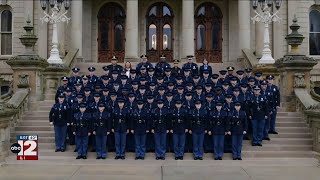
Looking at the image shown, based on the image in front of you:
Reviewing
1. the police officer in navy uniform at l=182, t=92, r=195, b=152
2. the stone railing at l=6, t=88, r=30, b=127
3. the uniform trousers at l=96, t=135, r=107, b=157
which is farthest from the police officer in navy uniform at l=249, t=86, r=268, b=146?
the stone railing at l=6, t=88, r=30, b=127

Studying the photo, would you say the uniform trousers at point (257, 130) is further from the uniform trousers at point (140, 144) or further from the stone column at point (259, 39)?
the stone column at point (259, 39)

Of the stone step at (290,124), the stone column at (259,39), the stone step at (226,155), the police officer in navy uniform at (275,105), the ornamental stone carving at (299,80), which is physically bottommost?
the stone step at (226,155)

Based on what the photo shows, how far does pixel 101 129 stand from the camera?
13.0m

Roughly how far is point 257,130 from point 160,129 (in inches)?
125

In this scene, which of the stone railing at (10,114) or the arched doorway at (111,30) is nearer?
the stone railing at (10,114)

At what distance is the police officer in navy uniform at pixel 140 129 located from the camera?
13.1 m

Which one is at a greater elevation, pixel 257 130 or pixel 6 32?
pixel 6 32

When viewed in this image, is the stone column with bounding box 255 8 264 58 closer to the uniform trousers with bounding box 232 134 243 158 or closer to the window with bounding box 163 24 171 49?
the window with bounding box 163 24 171 49

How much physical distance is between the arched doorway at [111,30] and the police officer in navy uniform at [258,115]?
1587 centimetres

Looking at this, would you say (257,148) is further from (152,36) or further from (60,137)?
(152,36)

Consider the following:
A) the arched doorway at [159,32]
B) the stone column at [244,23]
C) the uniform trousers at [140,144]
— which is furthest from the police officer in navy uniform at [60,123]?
the arched doorway at [159,32]

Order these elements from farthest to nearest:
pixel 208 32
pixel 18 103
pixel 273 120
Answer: pixel 208 32 → pixel 18 103 → pixel 273 120

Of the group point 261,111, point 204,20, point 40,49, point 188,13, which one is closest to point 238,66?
point 188,13

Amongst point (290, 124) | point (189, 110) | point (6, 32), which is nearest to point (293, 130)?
point (290, 124)
